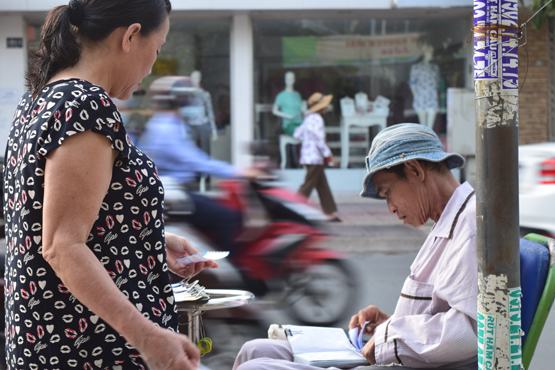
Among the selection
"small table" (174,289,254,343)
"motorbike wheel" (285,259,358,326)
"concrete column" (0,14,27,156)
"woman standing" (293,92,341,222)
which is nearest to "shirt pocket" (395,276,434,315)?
"small table" (174,289,254,343)

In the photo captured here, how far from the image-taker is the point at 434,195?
2.99m

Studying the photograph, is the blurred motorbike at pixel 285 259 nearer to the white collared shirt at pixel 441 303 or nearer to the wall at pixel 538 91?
the white collared shirt at pixel 441 303

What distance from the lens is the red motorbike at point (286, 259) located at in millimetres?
5906

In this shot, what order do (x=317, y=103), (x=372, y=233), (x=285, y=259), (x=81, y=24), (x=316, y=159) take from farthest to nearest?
(x=317, y=103), (x=316, y=159), (x=372, y=233), (x=285, y=259), (x=81, y=24)

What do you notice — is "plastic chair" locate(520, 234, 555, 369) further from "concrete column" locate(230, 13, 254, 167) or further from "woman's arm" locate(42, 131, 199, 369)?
Answer: "concrete column" locate(230, 13, 254, 167)

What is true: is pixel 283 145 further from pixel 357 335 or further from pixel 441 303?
pixel 441 303

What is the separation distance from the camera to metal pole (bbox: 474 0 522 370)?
2.38 metres

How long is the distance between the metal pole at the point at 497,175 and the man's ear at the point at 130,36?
0.90 metres

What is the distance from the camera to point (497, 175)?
2.36 meters

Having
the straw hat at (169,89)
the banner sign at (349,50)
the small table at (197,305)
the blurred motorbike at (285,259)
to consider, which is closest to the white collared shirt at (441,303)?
the small table at (197,305)

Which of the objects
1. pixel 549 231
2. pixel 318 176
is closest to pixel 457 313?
pixel 549 231

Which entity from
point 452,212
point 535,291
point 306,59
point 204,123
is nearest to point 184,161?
point 452,212

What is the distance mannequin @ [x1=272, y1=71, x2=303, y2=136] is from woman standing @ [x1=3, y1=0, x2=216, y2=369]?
45.6 ft

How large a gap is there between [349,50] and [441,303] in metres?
14.0
